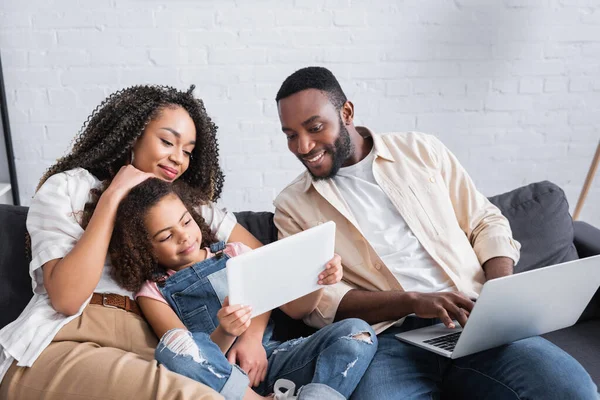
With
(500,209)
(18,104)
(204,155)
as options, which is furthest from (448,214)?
(18,104)

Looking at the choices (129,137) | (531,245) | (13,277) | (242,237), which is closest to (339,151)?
(242,237)

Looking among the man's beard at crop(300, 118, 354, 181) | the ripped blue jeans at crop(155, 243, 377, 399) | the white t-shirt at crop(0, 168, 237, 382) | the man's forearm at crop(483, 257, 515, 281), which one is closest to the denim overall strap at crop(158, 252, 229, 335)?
the ripped blue jeans at crop(155, 243, 377, 399)

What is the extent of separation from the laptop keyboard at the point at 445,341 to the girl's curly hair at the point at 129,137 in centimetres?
77

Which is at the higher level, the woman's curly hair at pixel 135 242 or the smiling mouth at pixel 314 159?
the smiling mouth at pixel 314 159

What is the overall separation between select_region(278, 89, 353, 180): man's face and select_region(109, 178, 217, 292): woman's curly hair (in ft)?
1.40

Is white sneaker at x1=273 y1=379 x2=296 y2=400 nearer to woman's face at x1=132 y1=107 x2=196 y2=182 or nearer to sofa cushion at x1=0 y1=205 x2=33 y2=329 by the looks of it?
woman's face at x1=132 y1=107 x2=196 y2=182

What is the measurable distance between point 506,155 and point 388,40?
31.5 inches

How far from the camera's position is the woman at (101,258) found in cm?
149

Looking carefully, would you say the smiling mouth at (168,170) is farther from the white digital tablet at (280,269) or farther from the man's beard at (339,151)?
the white digital tablet at (280,269)

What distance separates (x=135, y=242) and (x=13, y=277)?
1.39 ft

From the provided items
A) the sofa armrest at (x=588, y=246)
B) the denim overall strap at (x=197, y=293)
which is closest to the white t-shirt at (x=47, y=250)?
the denim overall strap at (x=197, y=293)

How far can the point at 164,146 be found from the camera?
6.20ft

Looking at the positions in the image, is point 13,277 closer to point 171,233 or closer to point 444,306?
point 171,233

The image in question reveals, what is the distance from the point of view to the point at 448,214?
202 centimetres
